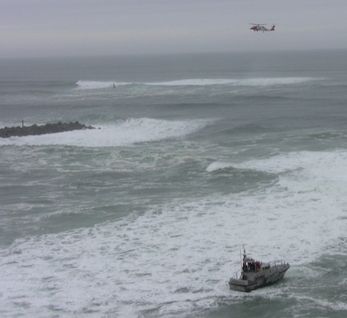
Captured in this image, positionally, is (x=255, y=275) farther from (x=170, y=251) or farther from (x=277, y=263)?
(x=170, y=251)

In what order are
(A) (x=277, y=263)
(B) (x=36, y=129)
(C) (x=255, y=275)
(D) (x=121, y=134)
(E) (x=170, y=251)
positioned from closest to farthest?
(C) (x=255, y=275), (A) (x=277, y=263), (E) (x=170, y=251), (D) (x=121, y=134), (B) (x=36, y=129)

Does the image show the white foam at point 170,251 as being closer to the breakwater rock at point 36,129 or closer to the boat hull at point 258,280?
the boat hull at point 258,280

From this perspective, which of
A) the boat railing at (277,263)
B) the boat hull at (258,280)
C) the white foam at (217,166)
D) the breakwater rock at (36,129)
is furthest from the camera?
the breakwater rock at (36,129)

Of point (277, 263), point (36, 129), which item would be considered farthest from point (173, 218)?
point (36, 129)

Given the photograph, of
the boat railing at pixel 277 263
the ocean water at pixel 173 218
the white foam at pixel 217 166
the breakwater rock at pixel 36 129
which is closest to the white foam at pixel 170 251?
the ocean water at pixel 173 218

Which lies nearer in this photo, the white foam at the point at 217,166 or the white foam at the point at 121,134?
the white foam at the point at 217,166

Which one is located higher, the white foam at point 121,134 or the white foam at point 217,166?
the white foam at point 121,134

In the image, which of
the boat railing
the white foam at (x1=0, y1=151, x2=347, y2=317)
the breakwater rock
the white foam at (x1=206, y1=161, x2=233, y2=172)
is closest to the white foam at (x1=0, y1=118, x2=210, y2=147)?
the breakwater rock
